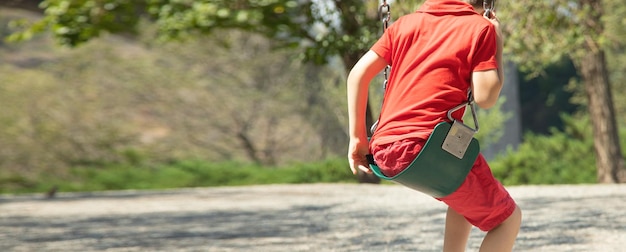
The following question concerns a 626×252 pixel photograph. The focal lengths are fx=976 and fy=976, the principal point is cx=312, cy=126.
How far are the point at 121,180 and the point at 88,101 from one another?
448 cm

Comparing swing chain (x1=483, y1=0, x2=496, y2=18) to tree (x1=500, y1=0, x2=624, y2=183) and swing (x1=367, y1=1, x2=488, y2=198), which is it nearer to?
swing (x1=367, y1=1, x2=488, y2=198)

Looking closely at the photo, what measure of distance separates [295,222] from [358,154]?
17.3ft

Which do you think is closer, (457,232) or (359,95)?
(359,95)

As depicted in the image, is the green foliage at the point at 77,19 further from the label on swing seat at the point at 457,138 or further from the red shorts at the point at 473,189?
the label on swing seat at the point at 457,138

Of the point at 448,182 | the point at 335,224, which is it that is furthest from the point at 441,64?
the point at 335,224

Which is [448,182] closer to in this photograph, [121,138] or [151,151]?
[121,138]

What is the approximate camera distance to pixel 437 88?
129 inches

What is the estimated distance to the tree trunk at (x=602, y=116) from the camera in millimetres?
14156

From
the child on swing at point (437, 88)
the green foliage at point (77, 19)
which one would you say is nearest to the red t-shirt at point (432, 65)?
the child on swing at point (437, 88)

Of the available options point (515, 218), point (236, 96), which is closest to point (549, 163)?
point (236, 96)

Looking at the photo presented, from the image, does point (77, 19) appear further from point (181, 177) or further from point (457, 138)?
point (457, 138)

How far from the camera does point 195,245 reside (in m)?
6.96

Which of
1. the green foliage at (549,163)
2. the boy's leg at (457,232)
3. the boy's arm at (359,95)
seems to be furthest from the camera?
the green foliage at (549,163)

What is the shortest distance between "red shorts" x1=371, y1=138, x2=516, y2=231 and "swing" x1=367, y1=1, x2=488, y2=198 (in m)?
0.03
